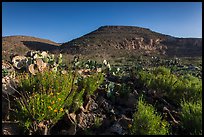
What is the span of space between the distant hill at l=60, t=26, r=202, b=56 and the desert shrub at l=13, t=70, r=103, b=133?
41.1m

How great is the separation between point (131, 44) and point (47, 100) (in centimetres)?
5532

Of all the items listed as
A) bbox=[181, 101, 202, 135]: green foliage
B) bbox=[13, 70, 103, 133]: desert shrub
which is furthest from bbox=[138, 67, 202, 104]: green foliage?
bbox=[13, 70, 103, 133]: desert shrub

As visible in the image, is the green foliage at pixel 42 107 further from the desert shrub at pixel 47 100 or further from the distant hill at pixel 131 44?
the distant hill at pixel 131 44

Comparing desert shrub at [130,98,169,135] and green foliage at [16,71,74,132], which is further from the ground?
green foliage at [16,71,74,132]

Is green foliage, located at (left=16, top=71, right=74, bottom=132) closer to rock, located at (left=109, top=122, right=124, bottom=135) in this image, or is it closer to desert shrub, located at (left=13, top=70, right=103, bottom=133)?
desert shrub, located at (left=13, top=70, right=103, bottom=133)

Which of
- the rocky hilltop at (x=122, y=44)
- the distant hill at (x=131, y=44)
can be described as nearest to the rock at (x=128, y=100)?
the rocky hilltop at (x=122, y=44)

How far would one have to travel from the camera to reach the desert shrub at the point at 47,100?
201 inches

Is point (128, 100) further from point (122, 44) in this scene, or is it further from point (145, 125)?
point (122, 44)

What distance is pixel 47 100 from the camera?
5340 millimetres

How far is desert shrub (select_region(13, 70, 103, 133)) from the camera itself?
201 inches

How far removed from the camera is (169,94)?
7.50 m

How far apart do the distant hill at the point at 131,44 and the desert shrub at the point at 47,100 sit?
4106cm

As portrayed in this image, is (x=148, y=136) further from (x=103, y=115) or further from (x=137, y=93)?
(x=137, y=93)

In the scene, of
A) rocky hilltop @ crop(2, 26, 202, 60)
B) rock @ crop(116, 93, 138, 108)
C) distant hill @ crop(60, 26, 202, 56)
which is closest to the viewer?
rock @ crop(116, 93, 138, 108)
